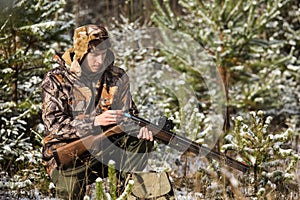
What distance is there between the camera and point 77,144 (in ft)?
11.1

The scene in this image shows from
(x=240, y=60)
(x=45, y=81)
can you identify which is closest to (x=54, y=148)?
(x=45, y=81)

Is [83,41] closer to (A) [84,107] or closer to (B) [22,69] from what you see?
(A) [84,107]

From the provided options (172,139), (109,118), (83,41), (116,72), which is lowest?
(172,139)

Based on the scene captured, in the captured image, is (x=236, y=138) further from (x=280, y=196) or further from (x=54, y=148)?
(x=54, y=148)

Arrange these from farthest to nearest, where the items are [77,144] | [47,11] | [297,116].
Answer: [297,116]
[47,11]
[77,144]

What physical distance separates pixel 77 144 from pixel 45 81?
0.54m

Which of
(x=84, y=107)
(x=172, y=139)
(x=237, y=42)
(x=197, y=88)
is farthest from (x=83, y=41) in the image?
(x=197, y=88)

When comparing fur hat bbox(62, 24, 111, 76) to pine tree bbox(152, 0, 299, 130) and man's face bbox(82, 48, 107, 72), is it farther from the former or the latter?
pine tree bbox(152, 0, 299, 130)

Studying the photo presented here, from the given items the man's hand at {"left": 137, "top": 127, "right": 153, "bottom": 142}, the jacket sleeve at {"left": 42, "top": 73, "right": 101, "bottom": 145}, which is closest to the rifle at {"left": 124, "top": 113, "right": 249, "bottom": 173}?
the man's hand at {"left": 137, "top": 127, "right": 153, "bottom": 142}

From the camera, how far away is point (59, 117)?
346 cm

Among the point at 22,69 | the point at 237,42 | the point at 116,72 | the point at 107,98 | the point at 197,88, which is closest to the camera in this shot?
the point at 107,98

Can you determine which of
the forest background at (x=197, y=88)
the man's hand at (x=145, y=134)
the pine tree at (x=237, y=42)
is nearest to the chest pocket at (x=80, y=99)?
the man's hand at (x=145, y=134)

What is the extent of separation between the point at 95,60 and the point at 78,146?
658 millimetres

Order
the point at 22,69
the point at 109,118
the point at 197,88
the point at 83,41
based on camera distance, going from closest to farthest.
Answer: the point at 109,118, the point at 83,41, the point at 22,69, the point at 197,88
